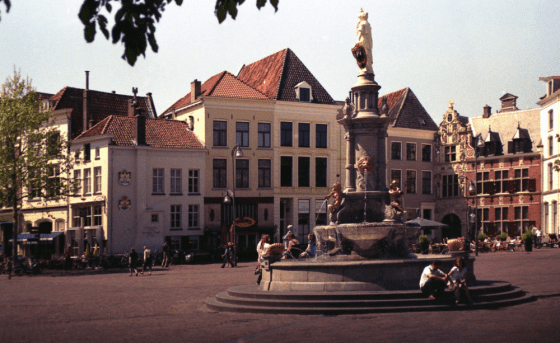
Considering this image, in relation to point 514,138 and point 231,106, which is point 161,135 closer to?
point 231,106

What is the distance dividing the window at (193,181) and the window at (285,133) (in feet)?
22.8

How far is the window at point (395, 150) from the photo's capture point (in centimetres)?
6475

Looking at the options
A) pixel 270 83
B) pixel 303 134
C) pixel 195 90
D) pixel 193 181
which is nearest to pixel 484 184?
pixel 303 134

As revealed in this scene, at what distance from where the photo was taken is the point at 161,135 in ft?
172

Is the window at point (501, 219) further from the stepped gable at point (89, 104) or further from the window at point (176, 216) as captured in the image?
the stepped gable at point (89, 104)

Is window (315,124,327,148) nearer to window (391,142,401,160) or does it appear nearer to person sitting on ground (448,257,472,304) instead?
window (391,142,401,160)

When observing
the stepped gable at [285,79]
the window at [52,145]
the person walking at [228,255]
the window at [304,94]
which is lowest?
the person walking at [228,255]

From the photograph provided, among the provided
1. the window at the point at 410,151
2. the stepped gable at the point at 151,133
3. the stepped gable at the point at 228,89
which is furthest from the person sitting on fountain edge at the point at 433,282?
the window at the point at 410,151

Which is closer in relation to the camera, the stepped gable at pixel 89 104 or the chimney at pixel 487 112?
the stepped gable at pixel 89 104

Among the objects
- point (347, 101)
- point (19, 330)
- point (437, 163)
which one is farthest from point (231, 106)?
point (19, 330)

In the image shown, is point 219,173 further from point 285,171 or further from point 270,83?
point 270,83

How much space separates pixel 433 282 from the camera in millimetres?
17266

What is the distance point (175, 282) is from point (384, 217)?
9.91 m

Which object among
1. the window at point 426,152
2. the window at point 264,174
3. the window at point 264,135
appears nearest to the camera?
the window at point 264,174
